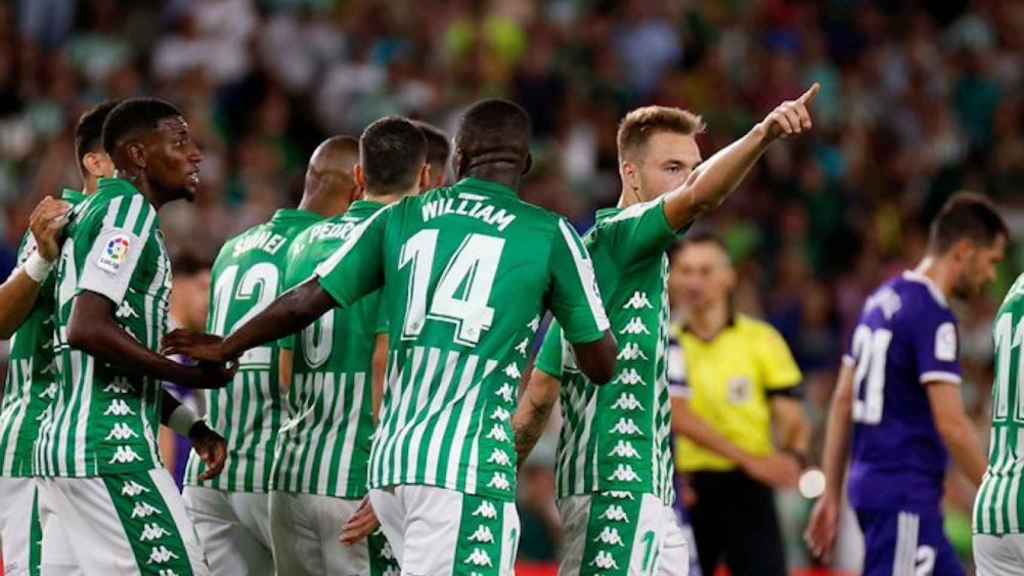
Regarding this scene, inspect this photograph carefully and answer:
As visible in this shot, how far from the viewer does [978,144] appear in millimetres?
18203

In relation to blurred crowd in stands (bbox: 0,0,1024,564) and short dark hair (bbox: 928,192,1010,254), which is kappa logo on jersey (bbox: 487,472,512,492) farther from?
blurred crowd in stands (bbox: 0,0,1024,564)

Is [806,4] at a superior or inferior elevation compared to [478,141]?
superior

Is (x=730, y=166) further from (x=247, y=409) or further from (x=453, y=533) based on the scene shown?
(x=247, y=409)

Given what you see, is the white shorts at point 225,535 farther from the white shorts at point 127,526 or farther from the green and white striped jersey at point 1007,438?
the green and white striped jersey at point 1007,438

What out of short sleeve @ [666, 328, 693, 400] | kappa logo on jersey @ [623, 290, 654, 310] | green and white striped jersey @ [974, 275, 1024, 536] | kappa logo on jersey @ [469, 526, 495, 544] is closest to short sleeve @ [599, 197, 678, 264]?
kappa logo on jersey @ [623, 290, 654, 310]

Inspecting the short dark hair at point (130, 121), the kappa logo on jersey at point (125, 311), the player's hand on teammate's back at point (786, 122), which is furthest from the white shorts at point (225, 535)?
the player's hand on teammate's back at point (786, 122)

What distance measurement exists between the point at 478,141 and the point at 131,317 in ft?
4.67

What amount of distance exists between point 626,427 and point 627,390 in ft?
0.44

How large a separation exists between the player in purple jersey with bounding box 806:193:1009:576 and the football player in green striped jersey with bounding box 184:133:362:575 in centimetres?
271

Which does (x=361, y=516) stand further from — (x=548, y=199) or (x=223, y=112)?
(x=223, y=112)

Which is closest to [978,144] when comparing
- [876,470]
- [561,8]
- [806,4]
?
[806,4]

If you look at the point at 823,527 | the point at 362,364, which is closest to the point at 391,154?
the point at 362,364

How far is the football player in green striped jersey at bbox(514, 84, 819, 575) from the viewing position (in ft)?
23.6

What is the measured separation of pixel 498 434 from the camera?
6691mm
